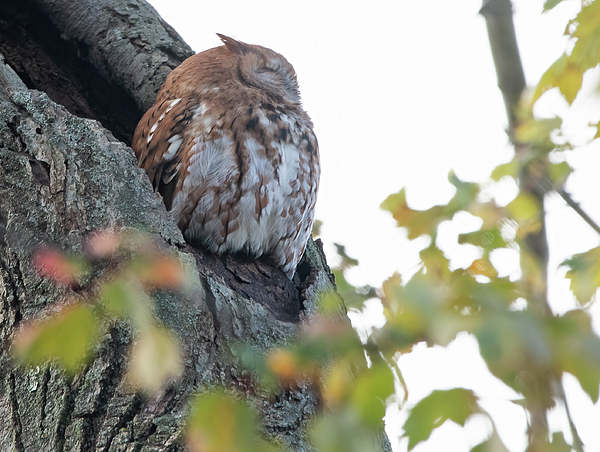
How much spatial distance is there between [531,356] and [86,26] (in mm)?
1908

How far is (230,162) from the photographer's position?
1.75 metres

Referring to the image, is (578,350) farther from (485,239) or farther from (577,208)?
(577,208)

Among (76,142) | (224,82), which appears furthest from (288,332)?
(224,82)

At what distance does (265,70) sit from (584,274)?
65.5 inches

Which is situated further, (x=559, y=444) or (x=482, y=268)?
(x=482, y=268)

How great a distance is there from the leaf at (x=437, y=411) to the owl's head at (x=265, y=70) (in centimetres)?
163

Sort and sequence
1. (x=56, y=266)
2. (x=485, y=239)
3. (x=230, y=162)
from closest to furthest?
1. (x=485, y=239)
2. (x=56, y=266)
3. (x=230, y=162)

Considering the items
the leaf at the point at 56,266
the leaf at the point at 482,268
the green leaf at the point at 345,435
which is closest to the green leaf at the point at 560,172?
the leaf at the point at 482,268

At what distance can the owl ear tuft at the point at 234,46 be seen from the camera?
7.32 feet

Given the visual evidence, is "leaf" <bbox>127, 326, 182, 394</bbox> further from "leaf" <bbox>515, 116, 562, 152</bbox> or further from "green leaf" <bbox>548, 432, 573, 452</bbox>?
"leaf" <bbox>515, 116, 562, 152</bbox>

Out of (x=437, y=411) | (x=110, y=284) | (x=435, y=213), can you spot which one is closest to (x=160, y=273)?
(x=110, y=284)

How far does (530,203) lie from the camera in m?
1.13

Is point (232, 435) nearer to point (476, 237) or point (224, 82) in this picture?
point (476, 237)

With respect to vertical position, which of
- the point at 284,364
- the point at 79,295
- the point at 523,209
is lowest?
the point at 79,295
